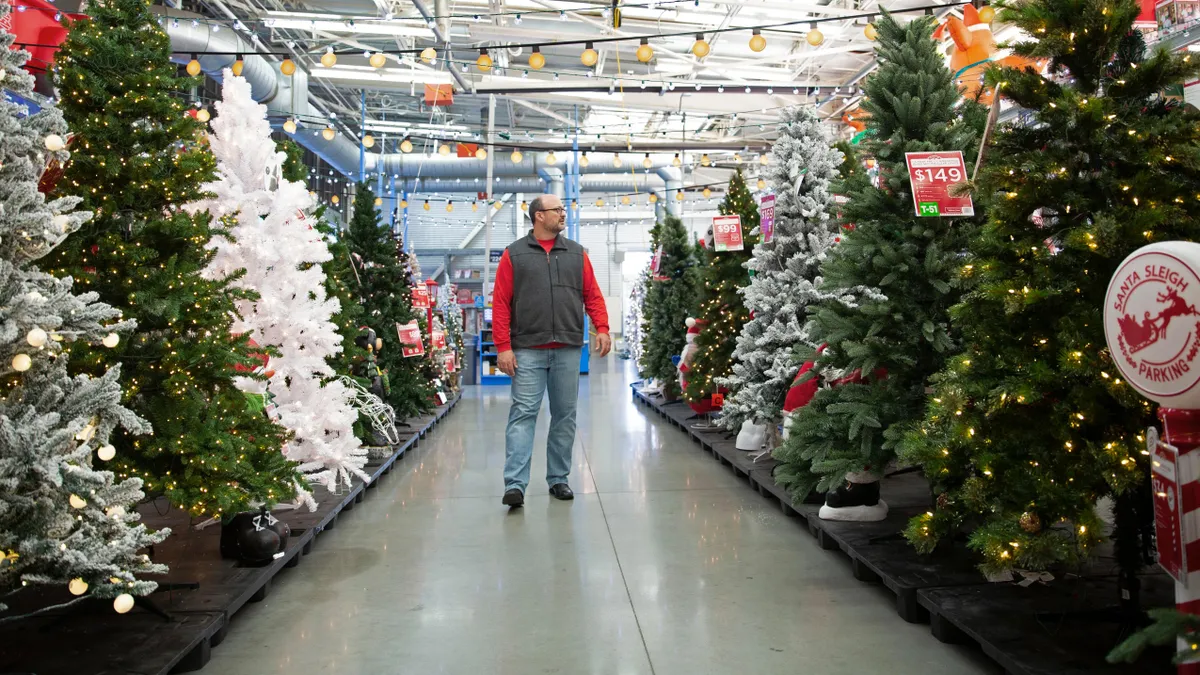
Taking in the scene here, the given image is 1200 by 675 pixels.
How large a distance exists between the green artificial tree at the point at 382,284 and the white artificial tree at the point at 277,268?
299 cm

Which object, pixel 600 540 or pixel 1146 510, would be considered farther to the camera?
pixel 600 540

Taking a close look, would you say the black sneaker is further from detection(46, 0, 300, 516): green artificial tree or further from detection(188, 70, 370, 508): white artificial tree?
detection(46, 0, 300, 516): green artificial tree

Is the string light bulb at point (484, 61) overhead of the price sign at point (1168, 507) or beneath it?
overhead

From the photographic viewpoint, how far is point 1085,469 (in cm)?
260

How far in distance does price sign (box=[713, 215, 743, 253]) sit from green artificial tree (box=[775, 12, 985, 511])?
10.1 feet

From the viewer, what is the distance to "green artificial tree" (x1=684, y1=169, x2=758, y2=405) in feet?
26.0

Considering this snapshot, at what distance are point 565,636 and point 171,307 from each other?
1.74 m

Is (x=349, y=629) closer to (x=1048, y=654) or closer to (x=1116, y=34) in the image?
(x=1048, y=654)

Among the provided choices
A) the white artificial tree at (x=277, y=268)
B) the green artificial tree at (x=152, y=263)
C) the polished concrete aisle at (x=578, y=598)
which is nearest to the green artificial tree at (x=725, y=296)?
the polished concrete aisle at (x=578, y=598)

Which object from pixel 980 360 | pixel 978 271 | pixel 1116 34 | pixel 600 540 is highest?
pixel 1116 34

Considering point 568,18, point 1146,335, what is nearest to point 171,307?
point 1146,335

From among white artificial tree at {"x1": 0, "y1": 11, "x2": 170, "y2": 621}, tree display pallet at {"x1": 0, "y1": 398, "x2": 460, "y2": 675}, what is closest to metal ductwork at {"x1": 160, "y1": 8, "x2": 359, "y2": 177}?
tree display pallet at {"x1": 0, "y1": 398, "x2": 460, "y2": 675}

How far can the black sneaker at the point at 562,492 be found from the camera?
18.6 feet

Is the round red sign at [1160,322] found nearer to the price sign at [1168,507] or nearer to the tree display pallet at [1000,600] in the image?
the price sign at [1168,507]
